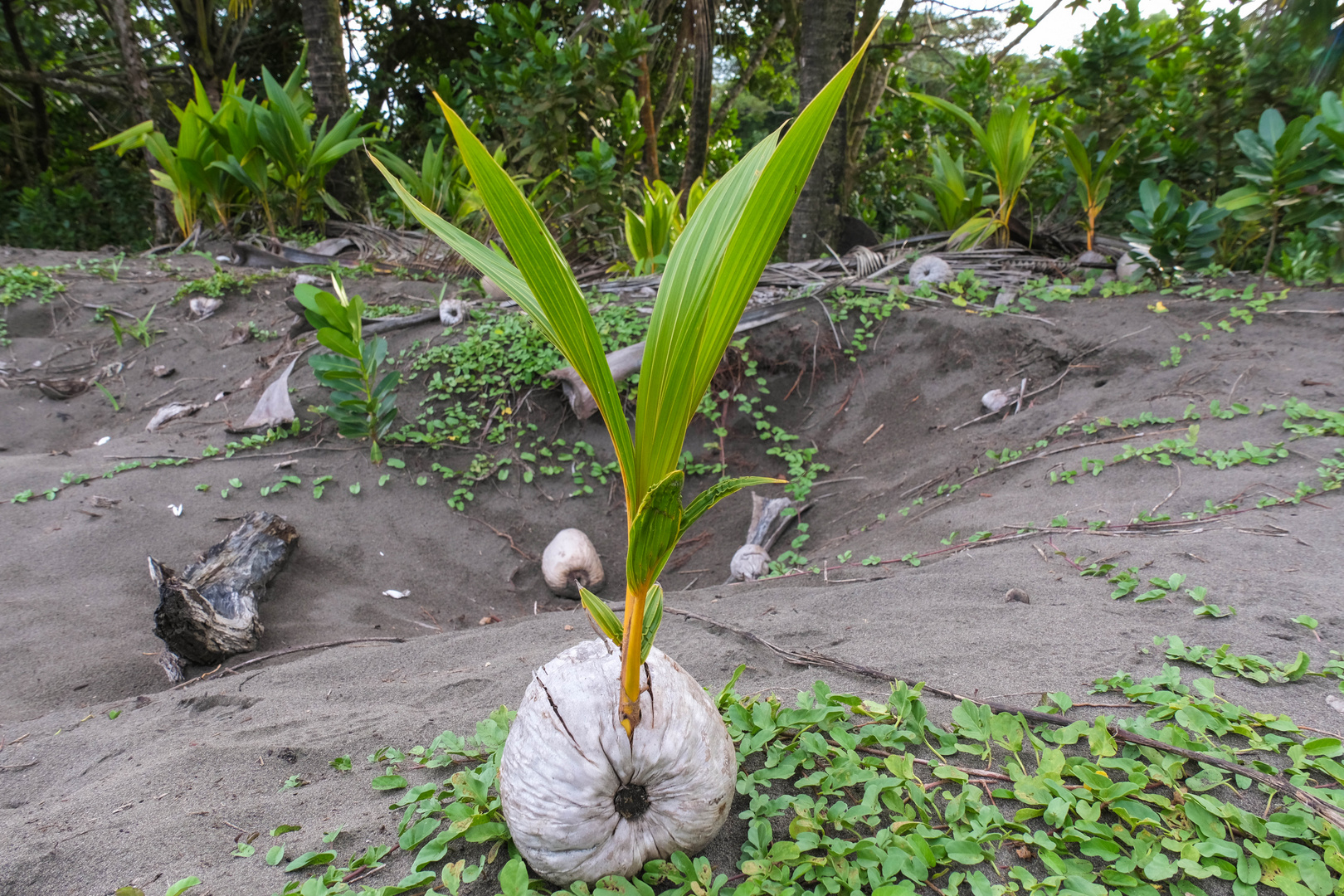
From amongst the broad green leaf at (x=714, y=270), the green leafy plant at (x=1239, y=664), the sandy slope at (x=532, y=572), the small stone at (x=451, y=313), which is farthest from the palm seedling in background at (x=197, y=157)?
the green leafy plant at (x=1239, y=664)

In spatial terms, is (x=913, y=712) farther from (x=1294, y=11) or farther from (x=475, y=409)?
(x=475, y=409)

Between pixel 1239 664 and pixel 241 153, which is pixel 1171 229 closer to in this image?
pixel 1239 664

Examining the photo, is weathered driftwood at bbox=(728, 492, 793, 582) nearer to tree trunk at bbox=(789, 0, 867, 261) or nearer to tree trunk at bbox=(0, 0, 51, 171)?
tree trunk at bbox=(789, 0, 867, 261)

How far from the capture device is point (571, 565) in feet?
9.10

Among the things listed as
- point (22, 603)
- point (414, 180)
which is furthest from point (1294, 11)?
→ point (414, 180)

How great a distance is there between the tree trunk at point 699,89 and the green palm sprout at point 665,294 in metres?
5.07

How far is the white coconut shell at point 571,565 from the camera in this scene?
9.12ft

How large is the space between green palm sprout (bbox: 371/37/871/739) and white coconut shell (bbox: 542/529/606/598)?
5.97 feet

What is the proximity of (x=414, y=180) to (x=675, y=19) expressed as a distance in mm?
4248

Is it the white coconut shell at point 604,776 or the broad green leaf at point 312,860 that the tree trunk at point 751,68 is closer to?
the white coconut shell at point 604,776

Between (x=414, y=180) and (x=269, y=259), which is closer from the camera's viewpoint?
(x=269, y=259)

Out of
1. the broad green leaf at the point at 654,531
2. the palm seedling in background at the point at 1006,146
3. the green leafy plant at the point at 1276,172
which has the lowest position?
the broad green leaf at the point at 654,531

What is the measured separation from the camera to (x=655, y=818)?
1021 mm

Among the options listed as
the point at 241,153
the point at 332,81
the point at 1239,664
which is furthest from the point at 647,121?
the point at 1239,664
